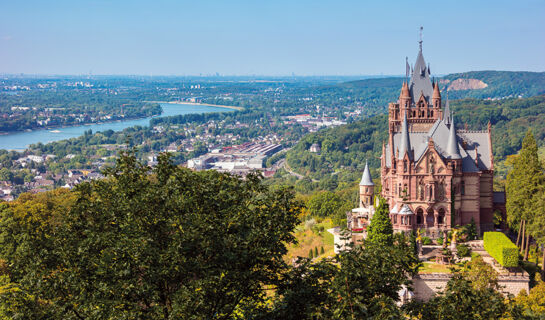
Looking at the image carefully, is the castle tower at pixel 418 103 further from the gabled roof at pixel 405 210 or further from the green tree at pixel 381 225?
the green tree at pixel 381 225

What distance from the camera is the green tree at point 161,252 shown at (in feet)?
69.2

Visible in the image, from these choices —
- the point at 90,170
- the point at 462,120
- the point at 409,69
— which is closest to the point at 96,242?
the point at 409,69

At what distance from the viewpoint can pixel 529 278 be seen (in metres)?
44.8

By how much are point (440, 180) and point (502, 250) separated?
34.0 ft

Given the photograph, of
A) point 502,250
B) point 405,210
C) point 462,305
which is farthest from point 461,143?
point 462,305

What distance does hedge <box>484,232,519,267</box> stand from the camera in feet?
146

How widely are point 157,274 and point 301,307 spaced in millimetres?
5491

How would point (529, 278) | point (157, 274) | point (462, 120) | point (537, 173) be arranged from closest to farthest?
point (157, 274)
point (529, 278)
point (537, 173)
point (462, 120)

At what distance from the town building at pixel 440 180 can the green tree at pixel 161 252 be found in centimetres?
3014

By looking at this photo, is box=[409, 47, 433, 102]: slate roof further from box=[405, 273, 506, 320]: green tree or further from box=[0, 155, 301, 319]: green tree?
box=[405, 273, 506, 320]: green tree

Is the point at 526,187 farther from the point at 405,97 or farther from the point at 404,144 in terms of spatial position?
the point at 405,97

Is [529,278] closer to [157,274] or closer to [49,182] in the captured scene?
[157,274]

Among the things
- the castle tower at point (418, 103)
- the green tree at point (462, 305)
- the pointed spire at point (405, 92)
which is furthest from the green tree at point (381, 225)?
the green tree at point (462, 305)

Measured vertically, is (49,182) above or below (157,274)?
below
